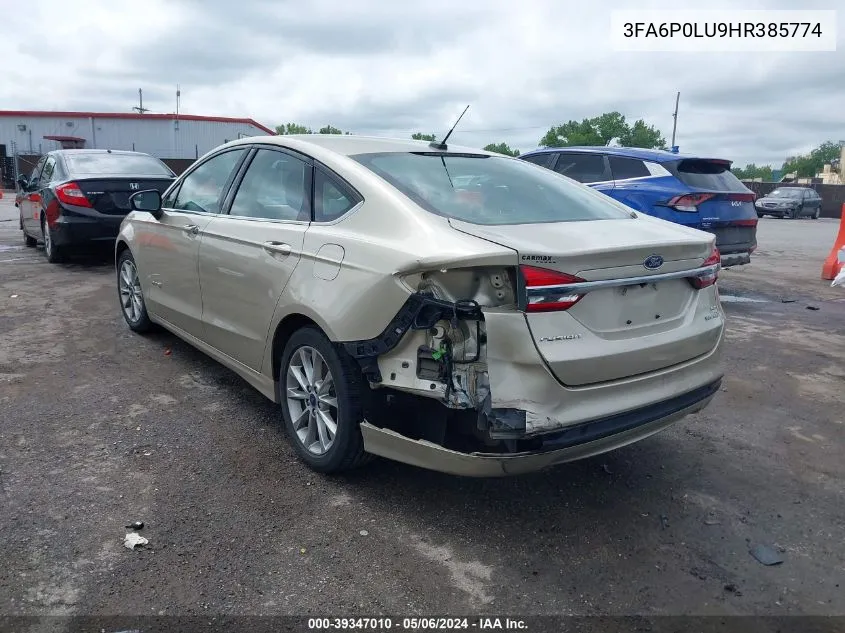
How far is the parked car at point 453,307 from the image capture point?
273 centimetres

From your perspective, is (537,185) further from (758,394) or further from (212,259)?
(758,394)

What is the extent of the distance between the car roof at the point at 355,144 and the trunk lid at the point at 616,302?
1019mm

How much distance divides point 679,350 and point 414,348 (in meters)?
1.21

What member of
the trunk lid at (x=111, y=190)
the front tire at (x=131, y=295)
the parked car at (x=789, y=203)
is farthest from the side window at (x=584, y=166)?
the parked car at (x=789, y=203)

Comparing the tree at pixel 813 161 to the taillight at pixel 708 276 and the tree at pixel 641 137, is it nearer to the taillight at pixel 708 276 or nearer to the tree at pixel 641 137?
the tree at pixel 641 137

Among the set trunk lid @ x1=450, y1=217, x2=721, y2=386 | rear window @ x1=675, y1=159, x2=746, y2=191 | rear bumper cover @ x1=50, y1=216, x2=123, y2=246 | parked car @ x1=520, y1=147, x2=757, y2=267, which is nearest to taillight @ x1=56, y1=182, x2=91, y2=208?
rear bumper cover @ x1=50, y1=216, x2=123, y2=246

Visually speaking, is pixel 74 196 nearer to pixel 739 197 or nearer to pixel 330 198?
pixel 330 198

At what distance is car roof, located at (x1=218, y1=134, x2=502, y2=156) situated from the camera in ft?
12.5

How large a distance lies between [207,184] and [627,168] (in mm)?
5407

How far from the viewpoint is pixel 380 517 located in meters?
3.16

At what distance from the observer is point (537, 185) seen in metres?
3.88

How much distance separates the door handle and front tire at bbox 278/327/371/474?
1.39 ft

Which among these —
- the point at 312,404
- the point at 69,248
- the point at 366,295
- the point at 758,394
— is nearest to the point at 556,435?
the point at 366,295

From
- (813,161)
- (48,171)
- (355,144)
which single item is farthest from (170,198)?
(813,161)
